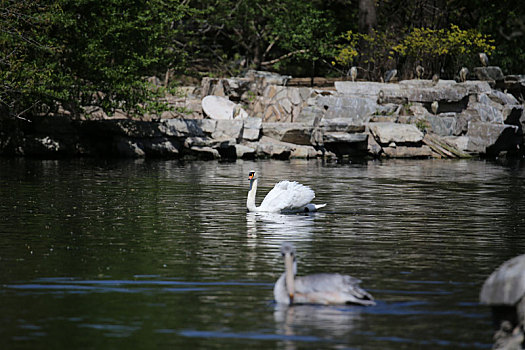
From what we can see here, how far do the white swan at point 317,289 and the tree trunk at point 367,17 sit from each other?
4533cm

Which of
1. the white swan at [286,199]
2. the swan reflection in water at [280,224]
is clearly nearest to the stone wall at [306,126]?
the white swan at [286,199]

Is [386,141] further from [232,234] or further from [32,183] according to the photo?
[232,234]

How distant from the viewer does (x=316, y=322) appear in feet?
30.4

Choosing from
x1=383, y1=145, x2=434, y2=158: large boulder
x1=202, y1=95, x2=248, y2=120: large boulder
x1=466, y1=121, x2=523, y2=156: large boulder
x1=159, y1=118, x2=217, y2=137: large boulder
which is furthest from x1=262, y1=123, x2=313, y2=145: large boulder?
x1=466, y1=121, x2=523, y2=156: large boulder

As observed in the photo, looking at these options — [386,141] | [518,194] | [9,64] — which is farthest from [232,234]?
[386,141]

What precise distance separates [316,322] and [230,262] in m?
3.89

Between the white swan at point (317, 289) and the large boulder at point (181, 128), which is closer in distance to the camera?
the white swan at point (317, 289)

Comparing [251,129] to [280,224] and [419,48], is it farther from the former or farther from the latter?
[280,224]

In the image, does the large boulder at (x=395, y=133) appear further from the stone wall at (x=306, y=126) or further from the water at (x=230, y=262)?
the water at (x=230, y=262)

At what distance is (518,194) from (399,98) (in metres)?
23.5

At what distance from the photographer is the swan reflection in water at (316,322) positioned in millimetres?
8672

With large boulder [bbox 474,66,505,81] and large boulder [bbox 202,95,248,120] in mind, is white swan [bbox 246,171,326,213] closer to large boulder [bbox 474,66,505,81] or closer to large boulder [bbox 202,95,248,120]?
large boulder [bbox 202,95,248,120]

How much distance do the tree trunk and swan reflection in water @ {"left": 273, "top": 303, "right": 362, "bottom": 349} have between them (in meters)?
45.5

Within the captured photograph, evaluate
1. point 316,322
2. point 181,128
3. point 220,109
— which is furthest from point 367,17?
point 316,322
